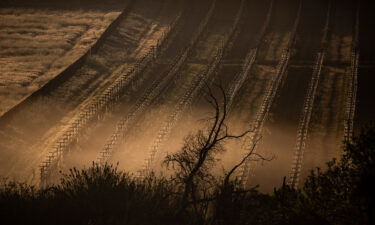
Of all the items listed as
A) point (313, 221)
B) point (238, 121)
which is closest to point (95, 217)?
point (313, 221)

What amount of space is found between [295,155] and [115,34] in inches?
1284

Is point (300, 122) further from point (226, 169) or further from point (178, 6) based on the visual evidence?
point (178, 6)

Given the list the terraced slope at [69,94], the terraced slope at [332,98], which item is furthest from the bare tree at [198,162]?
the terraced slope at [69,94]

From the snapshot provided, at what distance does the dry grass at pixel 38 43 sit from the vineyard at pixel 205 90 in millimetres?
1719

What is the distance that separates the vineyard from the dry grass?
1719 millimetres

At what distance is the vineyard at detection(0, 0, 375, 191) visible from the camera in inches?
1684

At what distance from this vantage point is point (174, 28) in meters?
66.8

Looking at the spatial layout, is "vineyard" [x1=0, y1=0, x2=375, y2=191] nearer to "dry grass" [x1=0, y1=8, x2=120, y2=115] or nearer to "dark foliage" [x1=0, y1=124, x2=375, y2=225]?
"dry grass" [x1=0, y1=8, x2=120, y2=115]

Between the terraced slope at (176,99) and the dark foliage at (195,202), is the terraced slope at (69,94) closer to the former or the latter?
the terraced slope at (176,99)

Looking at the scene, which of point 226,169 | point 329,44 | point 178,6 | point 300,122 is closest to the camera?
point 226,169

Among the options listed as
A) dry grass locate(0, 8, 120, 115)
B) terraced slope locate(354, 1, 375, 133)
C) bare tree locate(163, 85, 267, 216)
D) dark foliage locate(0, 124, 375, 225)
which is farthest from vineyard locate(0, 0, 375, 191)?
dark foliage locate(0, 124, 375, 225)

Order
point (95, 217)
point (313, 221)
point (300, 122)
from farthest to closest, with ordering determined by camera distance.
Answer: point (300, 122)
point (95, 217)
point (313, 221)

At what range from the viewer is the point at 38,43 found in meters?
62.8

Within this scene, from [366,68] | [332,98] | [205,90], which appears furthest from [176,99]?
[366,68]
